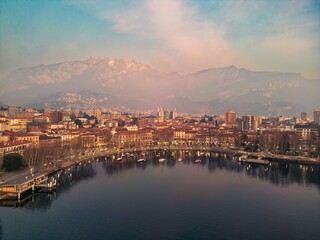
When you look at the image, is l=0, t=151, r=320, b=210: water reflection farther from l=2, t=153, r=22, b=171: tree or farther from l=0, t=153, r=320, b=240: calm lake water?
l=2, t=153, r=22, b=171: tree

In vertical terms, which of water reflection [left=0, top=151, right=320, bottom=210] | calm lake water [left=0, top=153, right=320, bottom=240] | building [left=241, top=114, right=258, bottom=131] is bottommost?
calm lake water [left=0, top=153, right=320, bottom=240]

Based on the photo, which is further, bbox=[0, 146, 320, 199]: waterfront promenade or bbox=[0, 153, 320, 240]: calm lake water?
bbox=[0, 146, 320, 199]: waterfront promenade

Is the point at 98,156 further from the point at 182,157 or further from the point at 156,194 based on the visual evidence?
the point at 156,194

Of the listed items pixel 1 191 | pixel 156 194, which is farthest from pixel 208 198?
pixel 1 191

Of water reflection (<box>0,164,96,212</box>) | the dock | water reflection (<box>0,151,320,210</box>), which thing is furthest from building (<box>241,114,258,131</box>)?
the dock

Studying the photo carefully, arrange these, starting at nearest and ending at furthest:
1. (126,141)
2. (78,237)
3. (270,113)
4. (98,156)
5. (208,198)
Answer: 1. (78,237)
2. (208,198)
3. (98,156)
4. (126,141)
5. (270,113)

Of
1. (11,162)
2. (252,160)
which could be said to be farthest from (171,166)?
(11,162)

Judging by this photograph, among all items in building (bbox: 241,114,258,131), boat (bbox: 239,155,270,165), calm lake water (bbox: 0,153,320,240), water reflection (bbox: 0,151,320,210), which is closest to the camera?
calm lake water (bbox: 0,153,320,240)

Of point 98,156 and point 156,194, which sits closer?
point 156,194
